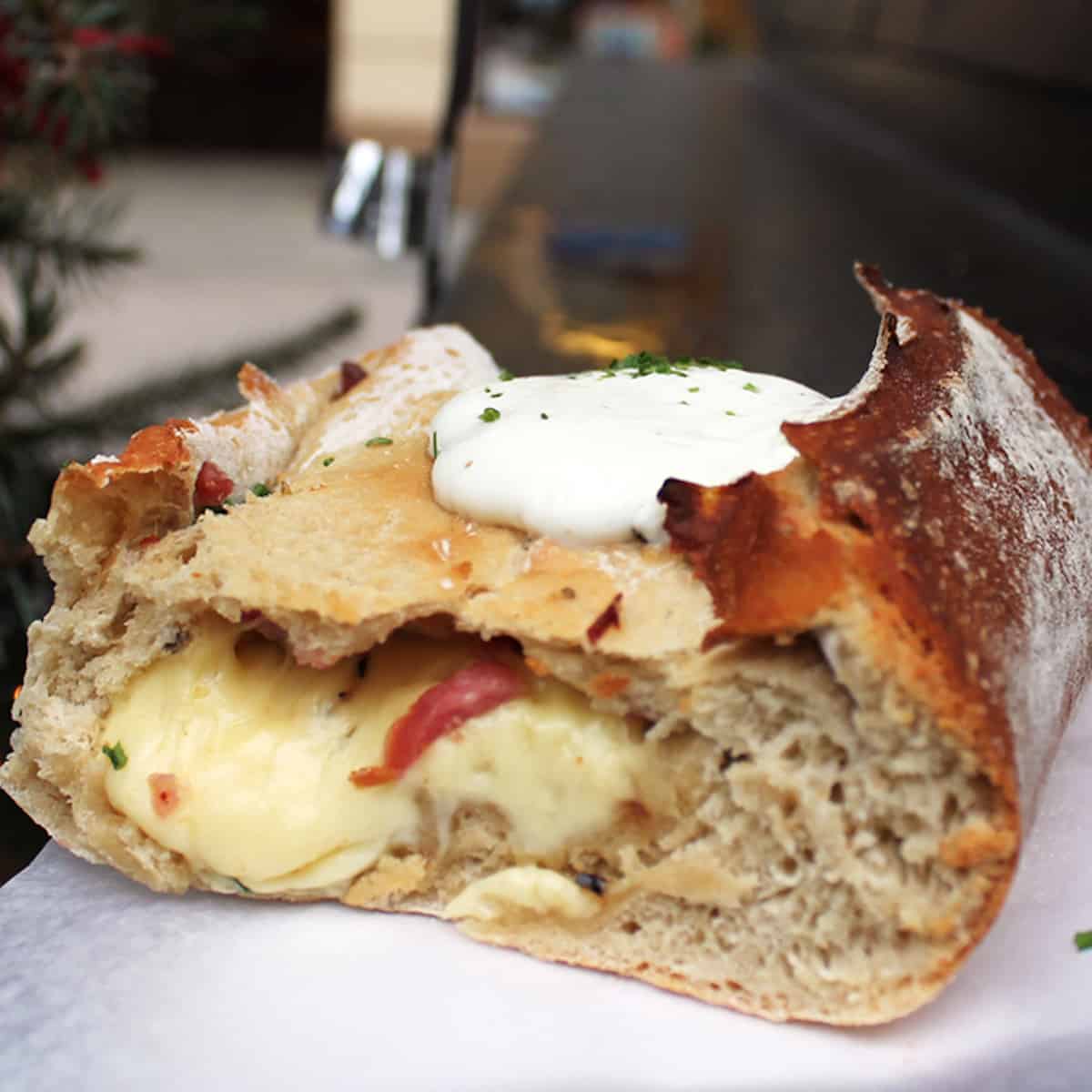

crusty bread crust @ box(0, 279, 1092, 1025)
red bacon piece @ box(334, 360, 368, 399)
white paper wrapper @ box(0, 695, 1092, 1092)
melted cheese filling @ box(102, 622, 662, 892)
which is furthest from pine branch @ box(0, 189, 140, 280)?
white paper wrapper @ box(0, 695, 1092, 1092)

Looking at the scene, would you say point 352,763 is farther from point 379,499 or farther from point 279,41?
point 279,41

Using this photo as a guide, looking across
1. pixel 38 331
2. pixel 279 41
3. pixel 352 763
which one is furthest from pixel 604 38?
pixel 352 763

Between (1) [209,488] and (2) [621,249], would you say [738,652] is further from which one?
(2) [621,249]

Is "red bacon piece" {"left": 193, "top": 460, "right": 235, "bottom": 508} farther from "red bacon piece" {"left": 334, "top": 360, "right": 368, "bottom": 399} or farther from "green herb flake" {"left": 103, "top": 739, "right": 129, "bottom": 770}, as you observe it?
"red bacon piece" {"left": 334, "top": 360, "right": 368, "bottom": 399}

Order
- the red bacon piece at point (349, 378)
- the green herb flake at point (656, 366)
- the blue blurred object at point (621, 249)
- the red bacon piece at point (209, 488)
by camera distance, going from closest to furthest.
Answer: the red bacon piece at point (209, 488), the green herb flake at point (656, 366), the red bacon piece at point (349, 378), the blue blurred object at point (621, 249)

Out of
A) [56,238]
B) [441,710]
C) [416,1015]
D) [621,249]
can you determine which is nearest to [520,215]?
[621,249]

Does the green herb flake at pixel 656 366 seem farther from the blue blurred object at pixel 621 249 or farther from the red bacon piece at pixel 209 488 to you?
the blue blurred object at pixel 621 249

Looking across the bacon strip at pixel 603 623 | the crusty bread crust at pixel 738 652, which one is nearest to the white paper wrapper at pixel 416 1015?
the crusty bread crust at pixel 738 652

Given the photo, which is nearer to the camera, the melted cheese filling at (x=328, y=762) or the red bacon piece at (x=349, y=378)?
the melted cheese filling at (x=328, y=762)
